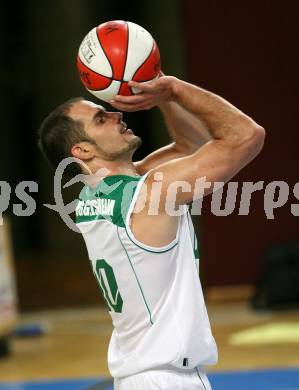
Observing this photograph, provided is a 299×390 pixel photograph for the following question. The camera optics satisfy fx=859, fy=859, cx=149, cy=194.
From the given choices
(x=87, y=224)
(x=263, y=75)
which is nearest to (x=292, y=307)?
(x=263, y=75)

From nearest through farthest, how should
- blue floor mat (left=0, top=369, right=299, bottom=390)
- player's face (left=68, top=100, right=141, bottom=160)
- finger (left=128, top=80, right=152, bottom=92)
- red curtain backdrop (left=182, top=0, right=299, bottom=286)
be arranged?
finger (left=128, top=80, right=152, bottom=92), player's face (left=68, top=100, right=141, bottom=160), blue floor mat (left=0, top=369, right=299, bottom=390), red curtain backdrop (left=182, top=0, right=299, bottom=286)

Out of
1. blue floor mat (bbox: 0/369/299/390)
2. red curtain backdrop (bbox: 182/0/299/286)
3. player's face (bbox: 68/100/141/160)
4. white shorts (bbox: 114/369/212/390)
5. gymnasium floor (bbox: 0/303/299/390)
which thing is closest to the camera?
white shorts (bbox: 114/369/212/390)

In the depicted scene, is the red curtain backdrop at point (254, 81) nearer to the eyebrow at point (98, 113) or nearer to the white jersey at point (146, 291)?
the eyebrow at point (98, 113)

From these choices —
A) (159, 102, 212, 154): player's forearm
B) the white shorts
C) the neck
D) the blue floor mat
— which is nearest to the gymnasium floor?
the blue floor mat

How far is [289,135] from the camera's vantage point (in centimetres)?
1088

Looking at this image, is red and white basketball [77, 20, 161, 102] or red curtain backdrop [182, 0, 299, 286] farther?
red curtain backdrop [182, 0, 299, 286]

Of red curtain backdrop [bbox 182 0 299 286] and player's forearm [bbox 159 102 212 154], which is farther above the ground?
player's forearm [bbox 159 102 212 154]

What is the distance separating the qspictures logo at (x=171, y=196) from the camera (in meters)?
3.59

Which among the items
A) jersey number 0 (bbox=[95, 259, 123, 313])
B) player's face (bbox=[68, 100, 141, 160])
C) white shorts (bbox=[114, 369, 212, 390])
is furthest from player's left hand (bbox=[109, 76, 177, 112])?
white shorts (bbox=[114, 369, 212, 390])

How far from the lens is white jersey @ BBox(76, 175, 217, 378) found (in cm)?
356

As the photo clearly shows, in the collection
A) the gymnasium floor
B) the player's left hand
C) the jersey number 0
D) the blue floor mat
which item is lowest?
the gymnasium floor

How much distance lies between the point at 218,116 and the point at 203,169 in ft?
0.82

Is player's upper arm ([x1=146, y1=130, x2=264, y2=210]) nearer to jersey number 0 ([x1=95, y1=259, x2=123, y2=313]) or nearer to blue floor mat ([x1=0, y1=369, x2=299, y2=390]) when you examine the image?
jersey number 0 ([x1=95, y1=259, x2=123, y2=313])

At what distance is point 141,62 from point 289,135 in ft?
23.9
